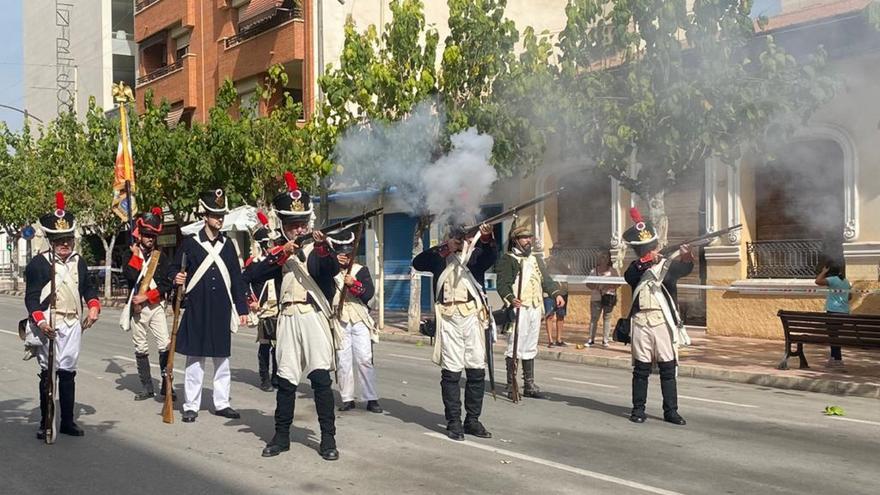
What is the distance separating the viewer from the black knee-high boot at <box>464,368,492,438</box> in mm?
7789

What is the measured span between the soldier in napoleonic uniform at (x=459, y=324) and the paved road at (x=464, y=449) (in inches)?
12.2

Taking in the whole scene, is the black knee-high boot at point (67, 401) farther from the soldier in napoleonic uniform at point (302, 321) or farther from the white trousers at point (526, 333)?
the white trousers at point (526, 333)

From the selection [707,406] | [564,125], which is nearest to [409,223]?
[564,125]

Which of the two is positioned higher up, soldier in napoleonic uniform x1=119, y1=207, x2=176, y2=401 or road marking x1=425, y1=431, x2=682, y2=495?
soldier in napoleonic uniform x1=119, y1=207, x2=176, y2=401

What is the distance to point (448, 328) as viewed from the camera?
7.84 m

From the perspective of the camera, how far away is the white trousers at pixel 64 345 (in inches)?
310

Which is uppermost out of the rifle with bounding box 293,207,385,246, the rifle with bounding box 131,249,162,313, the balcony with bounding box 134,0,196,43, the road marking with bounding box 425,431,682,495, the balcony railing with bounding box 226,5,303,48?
the balcony with bounding box 134,0,196,43

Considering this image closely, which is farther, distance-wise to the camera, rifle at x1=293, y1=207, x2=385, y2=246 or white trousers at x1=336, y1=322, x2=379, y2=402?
white trousers at x1=336, y1=322, x2=379, y2=402

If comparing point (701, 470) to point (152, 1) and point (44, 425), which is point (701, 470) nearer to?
point (44, 425)

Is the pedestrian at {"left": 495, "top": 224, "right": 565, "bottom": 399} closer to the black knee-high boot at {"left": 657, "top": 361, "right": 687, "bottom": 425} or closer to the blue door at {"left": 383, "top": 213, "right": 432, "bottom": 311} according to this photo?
the black knee-high boot at {"left": 657, "top": 361, "right": 687, "bottom": 425}

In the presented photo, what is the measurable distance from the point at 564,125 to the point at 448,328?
7839mm

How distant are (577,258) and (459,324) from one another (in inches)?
578

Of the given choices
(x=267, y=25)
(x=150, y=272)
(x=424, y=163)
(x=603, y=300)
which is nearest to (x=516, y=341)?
(x=424, y=163)

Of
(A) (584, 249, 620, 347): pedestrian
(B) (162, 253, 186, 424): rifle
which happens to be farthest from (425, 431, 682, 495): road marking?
(A) (584, 249, 620, 347): pedestrian
